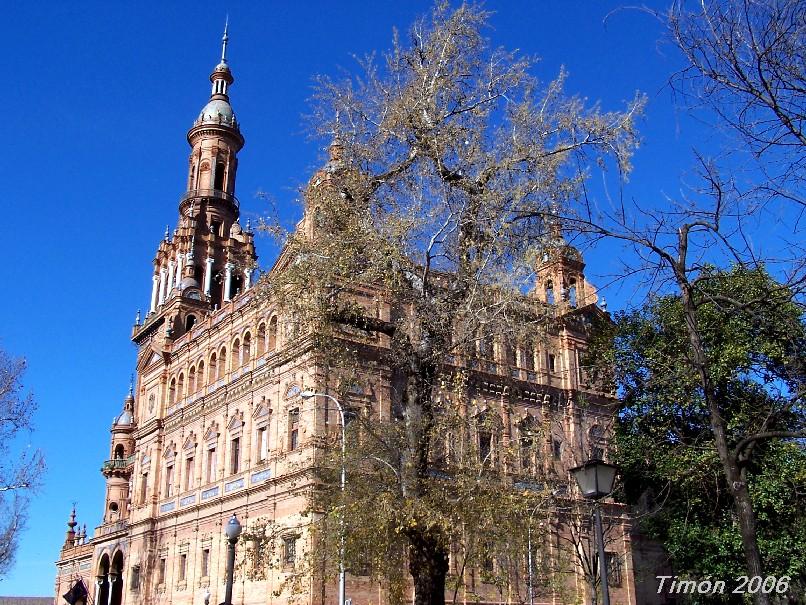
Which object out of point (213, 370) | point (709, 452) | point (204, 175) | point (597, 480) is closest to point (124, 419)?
point (204, 175)

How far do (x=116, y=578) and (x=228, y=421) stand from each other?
18361 millimetres

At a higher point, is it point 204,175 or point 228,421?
point 204,175

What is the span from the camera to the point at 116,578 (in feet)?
172

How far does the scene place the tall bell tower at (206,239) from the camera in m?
53.6

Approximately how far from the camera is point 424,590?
658 inches

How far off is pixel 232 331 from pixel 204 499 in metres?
8.43

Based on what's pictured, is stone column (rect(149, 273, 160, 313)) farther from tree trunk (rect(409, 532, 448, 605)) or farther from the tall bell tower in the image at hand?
tree trunk (rect(409, 532, 448, 605))

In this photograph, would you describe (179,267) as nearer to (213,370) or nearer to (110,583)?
(213,370)

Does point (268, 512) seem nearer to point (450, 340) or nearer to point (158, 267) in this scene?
point (450, 340)

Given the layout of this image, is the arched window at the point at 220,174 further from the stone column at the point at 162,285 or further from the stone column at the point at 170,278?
the stone column at the point at 162,285

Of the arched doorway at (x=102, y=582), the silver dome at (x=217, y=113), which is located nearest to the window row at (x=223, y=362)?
the arched doorway at (x=102, y=582)

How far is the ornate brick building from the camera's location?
35062mm

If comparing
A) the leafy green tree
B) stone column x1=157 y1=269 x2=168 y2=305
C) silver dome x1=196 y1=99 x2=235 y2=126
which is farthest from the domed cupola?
the leafy green tree

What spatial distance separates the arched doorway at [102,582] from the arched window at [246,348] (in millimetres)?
20873
